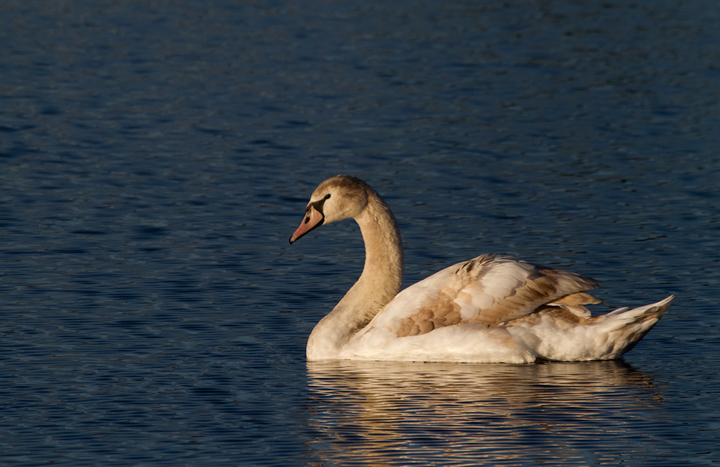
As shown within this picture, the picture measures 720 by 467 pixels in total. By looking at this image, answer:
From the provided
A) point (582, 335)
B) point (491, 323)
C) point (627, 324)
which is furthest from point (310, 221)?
point (627, 324)

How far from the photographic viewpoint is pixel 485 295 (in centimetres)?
1177

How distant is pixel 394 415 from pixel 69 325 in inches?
164

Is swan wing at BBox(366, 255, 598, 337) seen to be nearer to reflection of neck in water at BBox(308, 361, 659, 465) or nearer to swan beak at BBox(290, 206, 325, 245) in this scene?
reflection of neck in water at BBox(308, 361, 659, 465)

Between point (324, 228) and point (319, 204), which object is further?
point (324, 228)

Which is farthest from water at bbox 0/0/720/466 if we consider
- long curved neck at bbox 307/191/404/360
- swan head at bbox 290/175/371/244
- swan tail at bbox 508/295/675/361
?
swan head at bbox 290/175/371/244

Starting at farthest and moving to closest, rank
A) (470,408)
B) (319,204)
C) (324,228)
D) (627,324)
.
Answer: (324,228), (319,204), (627,324), (470,408)

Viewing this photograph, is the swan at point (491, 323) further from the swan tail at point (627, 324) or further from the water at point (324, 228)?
the water at point (324, 228)

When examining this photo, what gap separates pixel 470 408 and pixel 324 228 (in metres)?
7.84

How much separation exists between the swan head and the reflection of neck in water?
162 cm

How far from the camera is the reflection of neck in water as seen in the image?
9.24 meters

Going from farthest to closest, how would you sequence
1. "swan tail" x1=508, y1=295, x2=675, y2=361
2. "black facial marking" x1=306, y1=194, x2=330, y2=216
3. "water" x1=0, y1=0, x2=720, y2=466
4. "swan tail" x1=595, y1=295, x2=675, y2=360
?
"black facial marking" x1=306, y1=194, x2=330, y2=216 → "swan tail" x1=508, y1=295, x2=675, y2=361 → "swan tail" x1=595, y1=295, x2=675, y2=360 → "water" x1=0, y1=0, x2=720, y2=466

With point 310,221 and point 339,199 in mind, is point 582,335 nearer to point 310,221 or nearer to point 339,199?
point 339,199

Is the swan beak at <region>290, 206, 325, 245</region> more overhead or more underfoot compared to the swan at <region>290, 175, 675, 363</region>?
more overhead

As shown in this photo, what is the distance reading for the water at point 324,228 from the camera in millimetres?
9859
